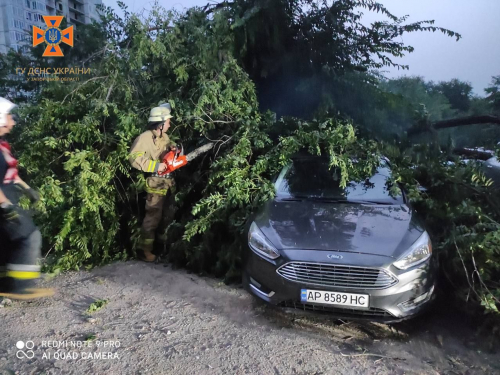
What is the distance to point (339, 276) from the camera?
332 cm

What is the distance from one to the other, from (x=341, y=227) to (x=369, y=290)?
0.65m

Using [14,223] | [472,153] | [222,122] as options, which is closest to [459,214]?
[472,153]

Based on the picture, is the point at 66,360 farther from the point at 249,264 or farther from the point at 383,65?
the point at 383,65

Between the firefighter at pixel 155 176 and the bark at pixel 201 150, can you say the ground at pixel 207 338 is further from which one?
the bark at pixel 201 150

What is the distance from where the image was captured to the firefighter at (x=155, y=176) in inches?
195

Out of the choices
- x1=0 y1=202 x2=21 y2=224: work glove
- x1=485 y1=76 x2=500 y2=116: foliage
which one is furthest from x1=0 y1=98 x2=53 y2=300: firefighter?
x1=485 y1=76 x2=500 y2=116: foliage

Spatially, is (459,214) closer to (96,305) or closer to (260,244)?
(260,244)

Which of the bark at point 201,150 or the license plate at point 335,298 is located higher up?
the bark at point 201,150

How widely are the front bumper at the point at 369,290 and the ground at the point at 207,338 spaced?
25 cm

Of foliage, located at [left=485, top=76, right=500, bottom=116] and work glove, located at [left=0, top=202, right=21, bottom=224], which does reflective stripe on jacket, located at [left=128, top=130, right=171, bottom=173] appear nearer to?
work glove, located at [left=0, top=202, right=21, bottom=224]

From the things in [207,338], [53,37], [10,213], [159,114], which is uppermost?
[53,37]

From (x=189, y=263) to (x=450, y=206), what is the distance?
9.85 feet

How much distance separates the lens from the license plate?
3.24 metres

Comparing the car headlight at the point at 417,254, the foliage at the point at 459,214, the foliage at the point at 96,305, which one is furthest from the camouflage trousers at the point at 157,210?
the car headlight at the point at 417,254
